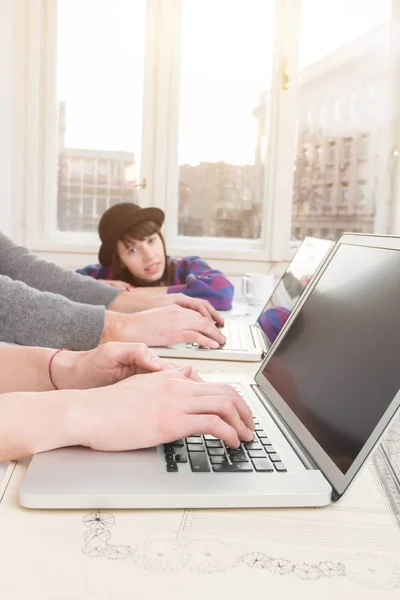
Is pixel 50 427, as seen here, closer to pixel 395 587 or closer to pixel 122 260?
pixel 395 587

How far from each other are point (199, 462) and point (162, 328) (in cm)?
64

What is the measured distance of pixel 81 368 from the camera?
79cm

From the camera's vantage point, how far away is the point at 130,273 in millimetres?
2564

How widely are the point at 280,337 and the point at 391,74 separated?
8.74 ft

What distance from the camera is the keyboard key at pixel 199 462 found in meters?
0.56

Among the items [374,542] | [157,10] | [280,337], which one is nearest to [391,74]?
[157,10]

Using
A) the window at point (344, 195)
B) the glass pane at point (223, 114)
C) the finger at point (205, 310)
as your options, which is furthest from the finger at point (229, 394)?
the window at point (344, 195)

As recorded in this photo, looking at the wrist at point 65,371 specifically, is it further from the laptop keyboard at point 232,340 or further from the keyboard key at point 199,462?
the laptop keyboard at point 232,340

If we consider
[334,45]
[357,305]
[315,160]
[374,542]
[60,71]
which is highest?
[334,45]

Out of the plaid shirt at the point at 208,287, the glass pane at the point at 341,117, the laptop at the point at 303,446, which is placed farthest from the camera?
the glass pane at the point at 341,117

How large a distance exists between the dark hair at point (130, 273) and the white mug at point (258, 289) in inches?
22.4

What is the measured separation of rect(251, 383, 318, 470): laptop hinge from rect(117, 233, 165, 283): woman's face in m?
1.63

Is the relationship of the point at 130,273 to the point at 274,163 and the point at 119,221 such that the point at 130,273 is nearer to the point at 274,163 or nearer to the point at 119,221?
the point at 119,221

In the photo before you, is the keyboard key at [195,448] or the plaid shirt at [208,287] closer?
the keyboard key at [195,448]
